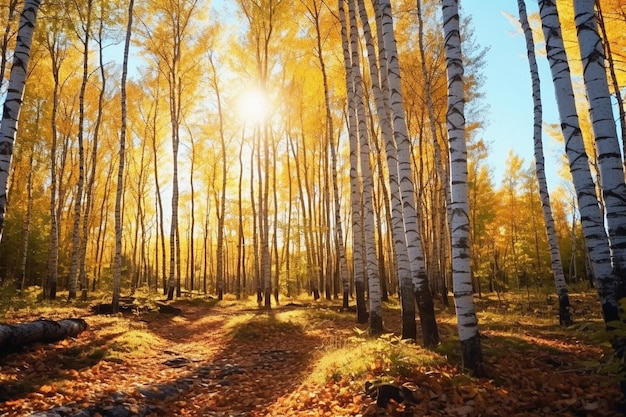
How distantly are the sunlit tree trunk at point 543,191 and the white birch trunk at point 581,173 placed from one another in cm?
589

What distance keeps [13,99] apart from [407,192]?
243 inches

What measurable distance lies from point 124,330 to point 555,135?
18.8 metres

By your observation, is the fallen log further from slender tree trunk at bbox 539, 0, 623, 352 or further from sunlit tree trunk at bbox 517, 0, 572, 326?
sunlit tree trunk at bbox 517, 0, 572, 326

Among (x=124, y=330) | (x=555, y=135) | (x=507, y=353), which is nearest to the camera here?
(x=507, y=353)

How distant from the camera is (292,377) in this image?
249 inches

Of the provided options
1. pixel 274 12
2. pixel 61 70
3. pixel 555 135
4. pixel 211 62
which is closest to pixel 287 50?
pixel 274 12

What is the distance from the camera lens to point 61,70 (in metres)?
17.1

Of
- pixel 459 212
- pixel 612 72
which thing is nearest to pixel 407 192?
pixel 459 212

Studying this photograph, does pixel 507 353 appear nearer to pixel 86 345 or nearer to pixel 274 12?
pixel 86 345

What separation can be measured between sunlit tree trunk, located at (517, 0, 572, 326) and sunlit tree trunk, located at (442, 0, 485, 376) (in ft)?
21.2

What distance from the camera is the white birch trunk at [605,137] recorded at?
3.57m

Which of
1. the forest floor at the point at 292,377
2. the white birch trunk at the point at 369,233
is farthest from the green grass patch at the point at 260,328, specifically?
the white birch trunk at the point at 369,233

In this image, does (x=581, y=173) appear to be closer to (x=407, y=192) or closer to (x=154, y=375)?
(x=407, y=192)

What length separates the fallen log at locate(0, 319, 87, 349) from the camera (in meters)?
5.84
